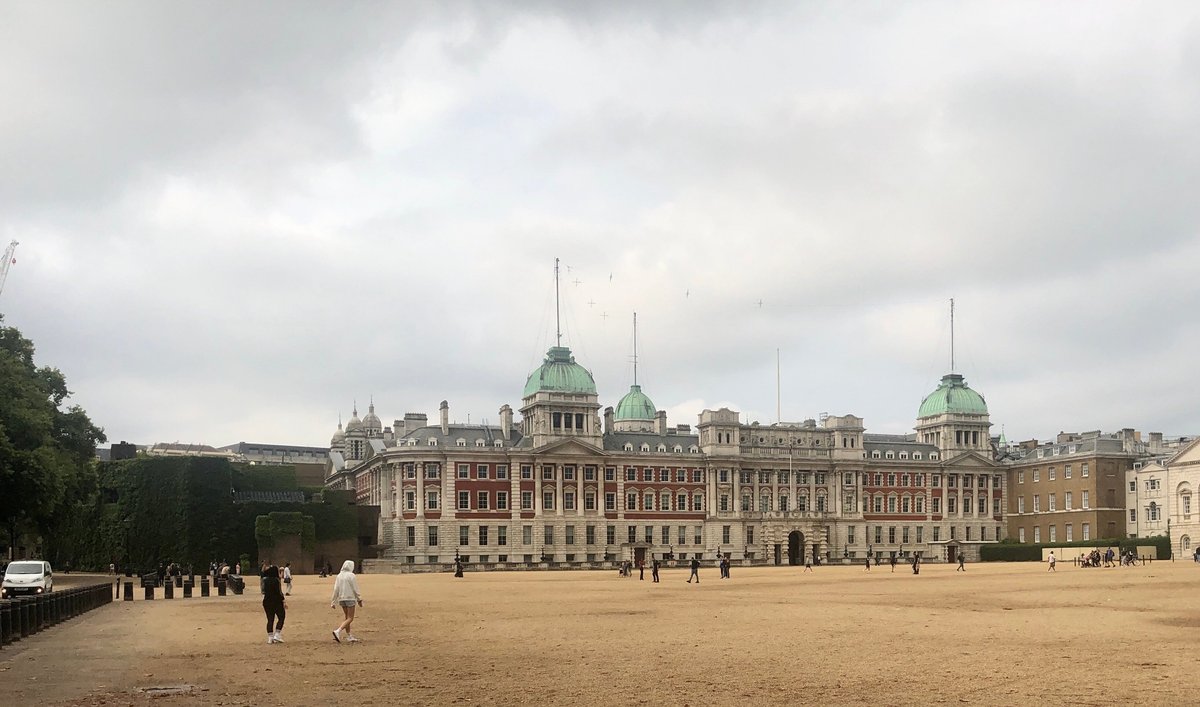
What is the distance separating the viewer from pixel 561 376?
448ft

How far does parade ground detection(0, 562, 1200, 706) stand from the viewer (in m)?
21.8

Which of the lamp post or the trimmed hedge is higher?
the lamp post

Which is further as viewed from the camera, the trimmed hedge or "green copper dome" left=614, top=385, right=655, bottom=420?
"green copper dome" left=614, top=385, right=655, bottom=420

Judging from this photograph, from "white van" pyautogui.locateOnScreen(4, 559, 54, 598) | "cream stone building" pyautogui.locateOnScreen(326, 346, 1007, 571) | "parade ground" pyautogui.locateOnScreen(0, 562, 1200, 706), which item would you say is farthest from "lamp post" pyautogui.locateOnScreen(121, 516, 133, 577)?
"parade ground" pyautogui.locateOnScreen(0, 562, 1200, 706)

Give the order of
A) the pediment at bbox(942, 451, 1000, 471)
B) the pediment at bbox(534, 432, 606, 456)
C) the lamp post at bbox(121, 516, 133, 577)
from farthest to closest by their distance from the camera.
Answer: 1. the pediment at bbox(942, 451, 1000, 471)
2. the pediment at bbox(534, 432, 606, 456)
3. the lamp post at bbox(121, 516, 133, 577)

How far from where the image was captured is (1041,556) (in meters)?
126

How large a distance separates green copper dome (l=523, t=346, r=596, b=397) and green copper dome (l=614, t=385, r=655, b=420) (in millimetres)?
25379

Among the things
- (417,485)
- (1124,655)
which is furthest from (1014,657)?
(417,485)

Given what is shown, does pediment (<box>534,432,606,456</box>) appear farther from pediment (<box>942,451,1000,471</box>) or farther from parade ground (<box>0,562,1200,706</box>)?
parade ground (<box>0,562,1200,706</box>)

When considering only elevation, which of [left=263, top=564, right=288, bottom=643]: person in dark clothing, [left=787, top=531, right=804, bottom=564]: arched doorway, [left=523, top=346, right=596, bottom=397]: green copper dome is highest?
[left=523, top=346, right=596, bottom=397]: green copper dome

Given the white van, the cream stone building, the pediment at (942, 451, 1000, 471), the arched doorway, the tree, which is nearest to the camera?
the white van

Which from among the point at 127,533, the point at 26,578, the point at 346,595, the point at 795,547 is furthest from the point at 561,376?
the point at 346,595

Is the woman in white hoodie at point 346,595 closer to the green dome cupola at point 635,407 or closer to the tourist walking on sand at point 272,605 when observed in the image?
the tourist walking on sand at point 272,605

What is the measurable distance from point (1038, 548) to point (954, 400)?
1226 inches
